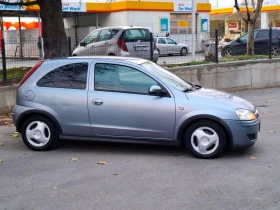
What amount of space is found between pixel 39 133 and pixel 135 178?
210cm

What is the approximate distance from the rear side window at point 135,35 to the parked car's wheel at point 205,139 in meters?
7.77

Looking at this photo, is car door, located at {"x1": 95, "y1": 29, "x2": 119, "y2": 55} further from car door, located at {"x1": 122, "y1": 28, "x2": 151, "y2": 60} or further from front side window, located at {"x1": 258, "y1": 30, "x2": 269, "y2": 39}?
front side window, located at {"x1": 258, "y1": 30, "x2": 269, "y2": 39}

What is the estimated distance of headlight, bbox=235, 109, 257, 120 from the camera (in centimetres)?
634

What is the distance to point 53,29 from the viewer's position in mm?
11992

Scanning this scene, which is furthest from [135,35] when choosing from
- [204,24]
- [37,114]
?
[204,24]

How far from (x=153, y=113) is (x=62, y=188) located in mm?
1848

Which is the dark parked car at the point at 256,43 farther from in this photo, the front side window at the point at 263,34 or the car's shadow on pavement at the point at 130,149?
the car's shadow on pavement at the point at 130,149

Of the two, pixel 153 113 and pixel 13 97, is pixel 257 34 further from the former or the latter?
pixel 153 113

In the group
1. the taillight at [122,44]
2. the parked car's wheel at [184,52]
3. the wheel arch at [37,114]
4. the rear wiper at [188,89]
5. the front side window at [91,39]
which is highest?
the front side window at [91,39]

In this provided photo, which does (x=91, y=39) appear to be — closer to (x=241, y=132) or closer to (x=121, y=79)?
(x=121, y=79)

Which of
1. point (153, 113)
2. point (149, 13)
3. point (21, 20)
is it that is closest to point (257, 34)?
point (149, 13)

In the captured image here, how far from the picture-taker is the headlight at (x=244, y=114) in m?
6.34

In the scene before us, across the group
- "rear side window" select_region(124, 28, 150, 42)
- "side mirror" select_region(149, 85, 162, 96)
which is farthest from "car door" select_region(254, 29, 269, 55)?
"side mirror" select_region(149, 85, 162, 96)

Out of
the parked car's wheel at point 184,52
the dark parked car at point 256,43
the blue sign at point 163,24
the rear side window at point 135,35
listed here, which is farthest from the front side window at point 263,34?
the blue sign at point 163,24
